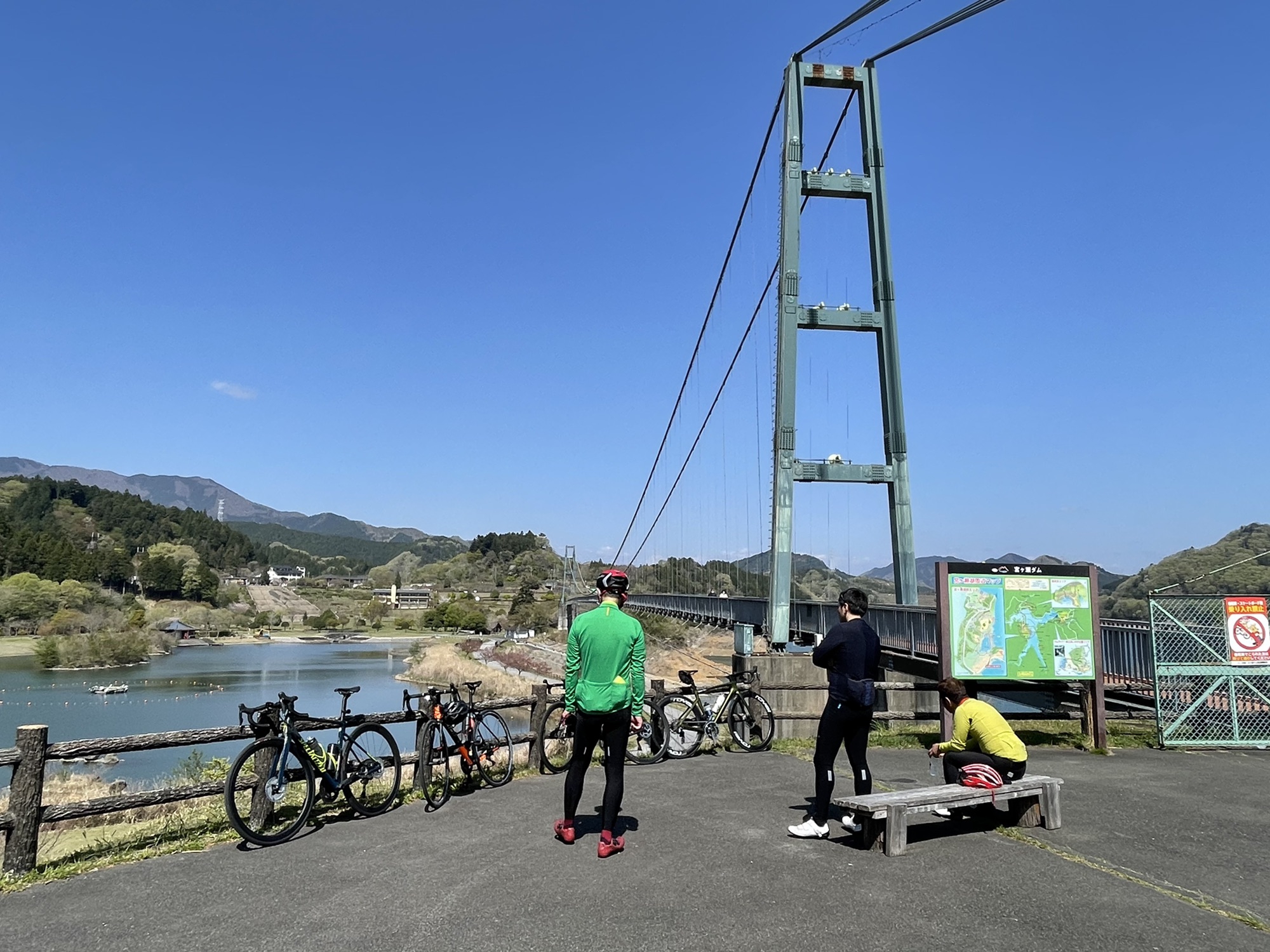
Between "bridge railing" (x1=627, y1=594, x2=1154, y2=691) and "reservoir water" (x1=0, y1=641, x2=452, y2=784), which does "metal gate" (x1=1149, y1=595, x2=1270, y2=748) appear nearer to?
"bridge railing" (x1=627, y1=594, x2=1154, y2=691)

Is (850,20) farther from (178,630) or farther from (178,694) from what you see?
(178,630)

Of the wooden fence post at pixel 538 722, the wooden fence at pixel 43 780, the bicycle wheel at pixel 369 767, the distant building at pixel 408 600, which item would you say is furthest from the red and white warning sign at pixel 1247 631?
the distant building at pixel 408 600

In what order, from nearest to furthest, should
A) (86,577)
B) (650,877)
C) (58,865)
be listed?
(650,877)
(58,865)
(86,577)

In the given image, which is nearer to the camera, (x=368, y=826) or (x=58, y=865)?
(x=58, y=865)

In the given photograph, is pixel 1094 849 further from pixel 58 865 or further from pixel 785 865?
pixel 58 865

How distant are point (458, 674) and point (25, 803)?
64698 mm

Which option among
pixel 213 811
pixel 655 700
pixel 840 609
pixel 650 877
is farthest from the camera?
pixel 655 700

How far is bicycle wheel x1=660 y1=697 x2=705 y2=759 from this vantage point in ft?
31.2

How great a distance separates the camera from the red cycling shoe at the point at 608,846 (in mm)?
5363

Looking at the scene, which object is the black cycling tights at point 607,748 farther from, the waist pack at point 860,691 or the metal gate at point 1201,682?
the metal gate at point 1201,682

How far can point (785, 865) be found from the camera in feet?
17.0

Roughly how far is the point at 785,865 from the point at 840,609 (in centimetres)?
175

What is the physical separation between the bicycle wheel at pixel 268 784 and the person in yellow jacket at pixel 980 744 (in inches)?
178

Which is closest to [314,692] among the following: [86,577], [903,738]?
[903,738]
